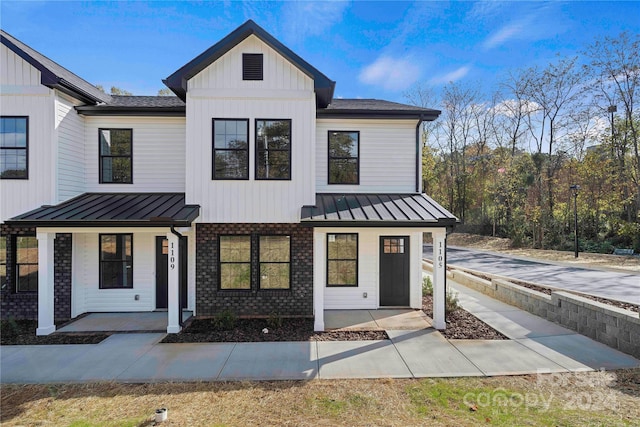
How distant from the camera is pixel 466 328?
8.16m

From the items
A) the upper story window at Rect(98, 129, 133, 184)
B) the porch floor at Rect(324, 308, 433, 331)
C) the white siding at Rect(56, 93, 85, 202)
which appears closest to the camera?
the porch floor at Rect(324, 308, 433, 331)

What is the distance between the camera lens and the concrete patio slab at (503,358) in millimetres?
5973

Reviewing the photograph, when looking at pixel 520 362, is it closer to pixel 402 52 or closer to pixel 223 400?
pixel 223 400

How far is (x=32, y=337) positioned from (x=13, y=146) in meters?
4.95

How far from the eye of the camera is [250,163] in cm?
872

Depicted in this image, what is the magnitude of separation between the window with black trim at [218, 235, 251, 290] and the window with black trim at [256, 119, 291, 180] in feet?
6.60

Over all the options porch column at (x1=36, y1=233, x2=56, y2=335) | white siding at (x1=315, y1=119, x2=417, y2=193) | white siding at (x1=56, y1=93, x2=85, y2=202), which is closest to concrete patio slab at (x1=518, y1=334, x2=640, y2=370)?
white siding at (x1=315, y1=119, x2=417, y2=193)

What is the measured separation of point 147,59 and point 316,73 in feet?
27.8

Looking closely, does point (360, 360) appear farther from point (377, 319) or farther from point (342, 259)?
point (342, 259)

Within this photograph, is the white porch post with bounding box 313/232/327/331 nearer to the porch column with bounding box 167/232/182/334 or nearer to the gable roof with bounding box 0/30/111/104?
the porch column with bounding box 167/232/182/334

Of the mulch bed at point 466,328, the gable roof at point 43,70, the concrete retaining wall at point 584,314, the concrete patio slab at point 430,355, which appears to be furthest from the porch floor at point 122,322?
the concrete retaining wall at point 584,314

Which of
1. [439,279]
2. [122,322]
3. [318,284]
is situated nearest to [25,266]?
[122,322]

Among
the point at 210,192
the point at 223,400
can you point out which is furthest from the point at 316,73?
the point at 223,400

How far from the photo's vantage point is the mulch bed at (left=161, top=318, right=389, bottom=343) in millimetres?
7480
